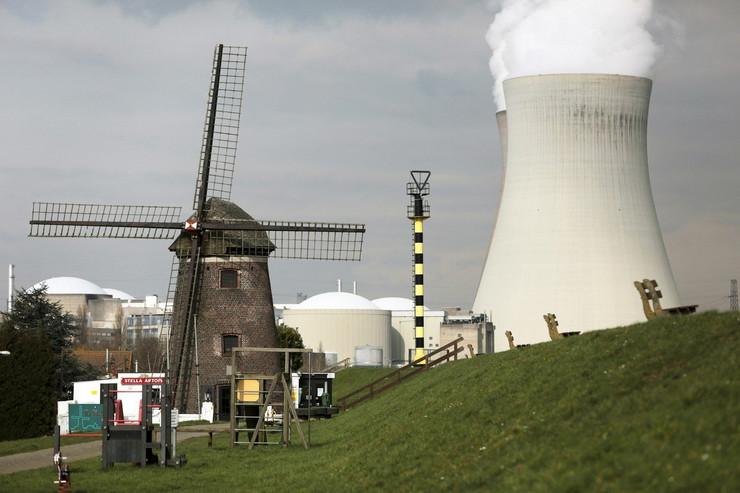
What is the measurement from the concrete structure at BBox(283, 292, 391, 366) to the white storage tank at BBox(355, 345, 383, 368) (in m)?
1.67

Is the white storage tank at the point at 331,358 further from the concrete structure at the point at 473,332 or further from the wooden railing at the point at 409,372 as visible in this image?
the wooden railing at the point at 409,372

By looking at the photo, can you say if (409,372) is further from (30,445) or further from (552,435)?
(552,435)

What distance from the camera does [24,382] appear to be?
36875 mm

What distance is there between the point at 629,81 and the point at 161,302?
121716 mm

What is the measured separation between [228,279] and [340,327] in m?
43.9

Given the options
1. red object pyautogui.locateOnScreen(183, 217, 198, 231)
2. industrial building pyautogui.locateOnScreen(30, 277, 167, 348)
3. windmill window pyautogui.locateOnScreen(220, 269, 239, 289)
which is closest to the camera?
red object pyautogui.locateOnScreen(183, 217, 198, 231)

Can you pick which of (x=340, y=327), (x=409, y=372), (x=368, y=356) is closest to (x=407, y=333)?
(x=340, y=327)

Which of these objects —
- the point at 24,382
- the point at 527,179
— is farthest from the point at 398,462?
the point at 527,179

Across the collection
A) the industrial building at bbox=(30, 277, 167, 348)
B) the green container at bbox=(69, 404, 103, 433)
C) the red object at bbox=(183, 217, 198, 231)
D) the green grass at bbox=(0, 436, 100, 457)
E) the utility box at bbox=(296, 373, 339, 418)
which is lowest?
the green grass at bbox=(0, 436, 100, 457)

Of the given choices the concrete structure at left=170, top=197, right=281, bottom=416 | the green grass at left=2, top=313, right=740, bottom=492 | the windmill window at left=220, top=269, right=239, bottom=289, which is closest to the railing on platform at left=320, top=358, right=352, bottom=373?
the concrete structure at left=170, top=197, right=281, bottom=416

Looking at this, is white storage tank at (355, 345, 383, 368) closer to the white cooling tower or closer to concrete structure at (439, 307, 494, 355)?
concrete structure at (439, 307, 494, 355)

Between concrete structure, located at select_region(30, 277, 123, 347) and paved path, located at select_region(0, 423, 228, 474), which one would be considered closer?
paved path, located at select_region(0, 423, 228, 474)

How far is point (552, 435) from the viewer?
46.4ft

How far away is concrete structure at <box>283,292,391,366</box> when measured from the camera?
87.4 m
